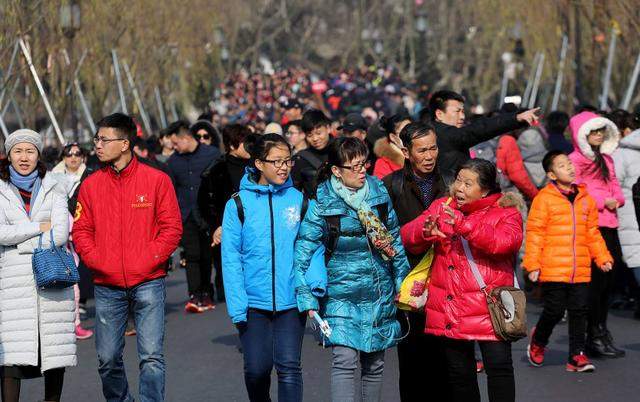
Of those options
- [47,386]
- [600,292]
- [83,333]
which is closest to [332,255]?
[47,386]

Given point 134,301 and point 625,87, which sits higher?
point 625,87

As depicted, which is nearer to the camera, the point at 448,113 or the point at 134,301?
the point at 134,301

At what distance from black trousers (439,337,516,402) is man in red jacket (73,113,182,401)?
5.68 ft

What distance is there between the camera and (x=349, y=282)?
7.68m

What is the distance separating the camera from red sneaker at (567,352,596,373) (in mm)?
10523

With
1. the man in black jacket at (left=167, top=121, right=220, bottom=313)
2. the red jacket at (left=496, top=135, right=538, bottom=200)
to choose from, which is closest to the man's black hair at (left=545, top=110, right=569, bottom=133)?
the red jacket at (left=496, top=135, right=538, bottom=200)

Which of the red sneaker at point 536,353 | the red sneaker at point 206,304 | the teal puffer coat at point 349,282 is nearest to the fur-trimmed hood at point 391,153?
the red sneaker at point 536,353

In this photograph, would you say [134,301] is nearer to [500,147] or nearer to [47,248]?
[47,248]

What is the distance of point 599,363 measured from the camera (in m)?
11.0

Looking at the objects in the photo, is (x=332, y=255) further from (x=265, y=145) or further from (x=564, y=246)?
(x=564, y=246)

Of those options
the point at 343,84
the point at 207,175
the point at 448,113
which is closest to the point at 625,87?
the point at 343,84

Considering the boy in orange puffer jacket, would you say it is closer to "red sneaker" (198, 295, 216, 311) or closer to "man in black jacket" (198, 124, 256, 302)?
"man in black jacket" (198, 124, 256, 302)

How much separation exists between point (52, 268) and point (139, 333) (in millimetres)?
622

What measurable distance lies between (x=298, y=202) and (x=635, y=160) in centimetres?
521
